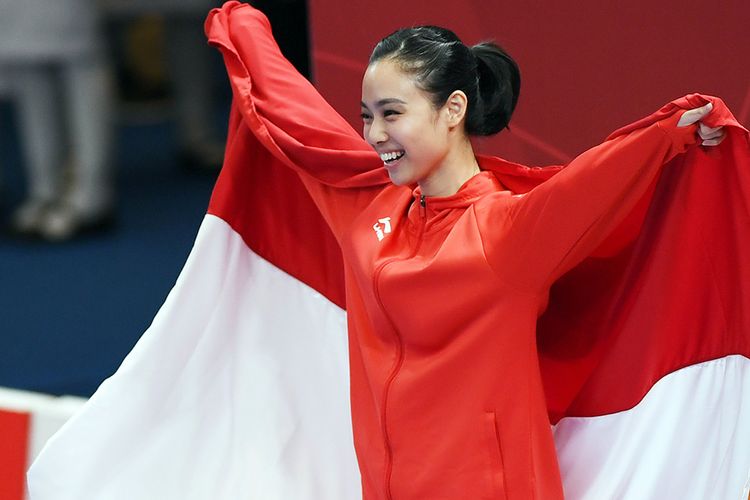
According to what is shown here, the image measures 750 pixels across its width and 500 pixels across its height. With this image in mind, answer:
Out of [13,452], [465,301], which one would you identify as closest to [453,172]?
[465,301]

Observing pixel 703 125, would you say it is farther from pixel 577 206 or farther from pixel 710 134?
→ pixel 577 206

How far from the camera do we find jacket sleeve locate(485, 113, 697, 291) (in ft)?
5.18

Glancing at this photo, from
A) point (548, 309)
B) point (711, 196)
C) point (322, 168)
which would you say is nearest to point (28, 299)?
point (322, 168)

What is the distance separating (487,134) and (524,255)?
0.77 feet

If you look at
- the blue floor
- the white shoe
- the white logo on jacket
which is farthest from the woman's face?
the white shoe

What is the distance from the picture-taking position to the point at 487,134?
1827mm

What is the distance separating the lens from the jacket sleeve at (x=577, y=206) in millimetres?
1578

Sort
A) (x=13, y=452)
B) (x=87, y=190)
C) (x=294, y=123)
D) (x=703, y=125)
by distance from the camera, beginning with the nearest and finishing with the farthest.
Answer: (x=703, y=125) → (x=294, y=123) → (x=13, y=452) → (x=87, y=190)

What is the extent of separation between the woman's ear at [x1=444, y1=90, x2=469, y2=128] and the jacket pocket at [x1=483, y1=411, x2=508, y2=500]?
41cm

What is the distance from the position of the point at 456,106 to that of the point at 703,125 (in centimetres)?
35

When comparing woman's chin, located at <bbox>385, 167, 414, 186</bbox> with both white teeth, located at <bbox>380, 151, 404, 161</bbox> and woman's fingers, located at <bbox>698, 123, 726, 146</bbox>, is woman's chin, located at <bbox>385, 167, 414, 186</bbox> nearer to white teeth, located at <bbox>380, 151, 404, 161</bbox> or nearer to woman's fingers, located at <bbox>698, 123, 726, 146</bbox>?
white teeth, located at <bbox>380, 151, 404, 161</bbox>

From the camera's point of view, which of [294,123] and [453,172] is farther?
[294,123]

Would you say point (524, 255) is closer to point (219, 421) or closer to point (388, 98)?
point (388, 98)

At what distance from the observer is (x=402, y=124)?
5.76 ft
